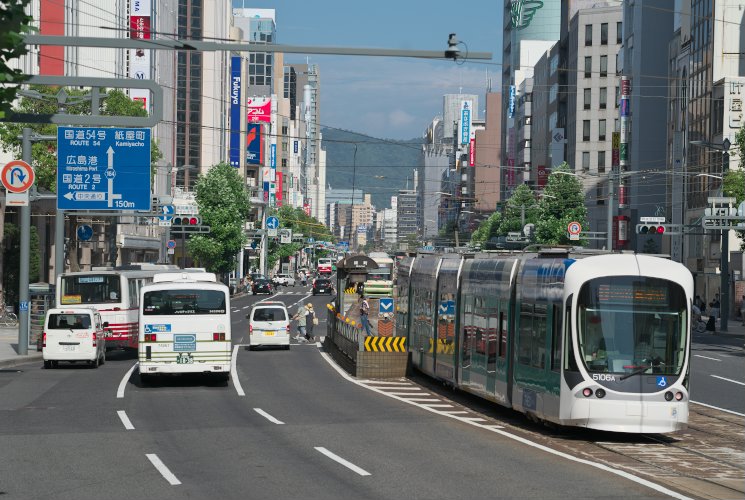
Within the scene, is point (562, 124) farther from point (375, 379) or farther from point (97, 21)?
point (375, 379)

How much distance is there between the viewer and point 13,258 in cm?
6775

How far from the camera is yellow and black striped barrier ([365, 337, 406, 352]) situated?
117ft

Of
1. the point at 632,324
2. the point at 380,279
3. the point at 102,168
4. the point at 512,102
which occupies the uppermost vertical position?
the point at 512,102

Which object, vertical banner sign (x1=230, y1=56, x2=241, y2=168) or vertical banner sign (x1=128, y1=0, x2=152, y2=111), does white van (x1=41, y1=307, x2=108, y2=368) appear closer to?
vertical banner sign (x1=128, y1=0, x2=152, y2=111)

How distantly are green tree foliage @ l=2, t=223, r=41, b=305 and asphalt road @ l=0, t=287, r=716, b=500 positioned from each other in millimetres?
37269

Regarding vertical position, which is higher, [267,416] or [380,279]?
[380,279]

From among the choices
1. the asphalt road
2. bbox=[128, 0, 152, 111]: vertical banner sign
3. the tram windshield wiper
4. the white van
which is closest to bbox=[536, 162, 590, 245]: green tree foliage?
bbox=[128, 0, 152, 111]: vertical banner sign

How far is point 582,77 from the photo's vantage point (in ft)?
404

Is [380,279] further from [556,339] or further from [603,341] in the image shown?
[603,341]

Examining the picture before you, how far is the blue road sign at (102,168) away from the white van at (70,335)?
7.08m

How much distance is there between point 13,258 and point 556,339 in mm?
51827

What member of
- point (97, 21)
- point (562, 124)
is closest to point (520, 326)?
point (97, 21)

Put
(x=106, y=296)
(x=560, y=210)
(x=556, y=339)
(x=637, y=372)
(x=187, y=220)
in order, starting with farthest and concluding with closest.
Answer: (x=560, y=210), (x=187, y=220), (x=106, y=296), (x=556, y=339), (x=637, y=372)

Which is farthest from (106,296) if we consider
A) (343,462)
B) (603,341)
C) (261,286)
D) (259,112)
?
(259,112)
